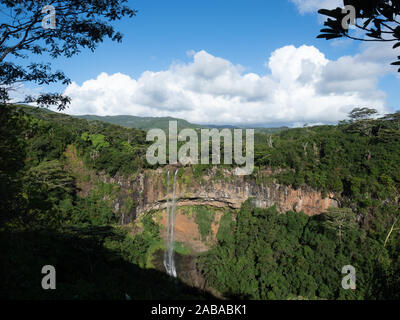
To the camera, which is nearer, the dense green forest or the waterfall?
the dense green forest

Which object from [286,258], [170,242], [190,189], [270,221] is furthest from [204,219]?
[286,258]

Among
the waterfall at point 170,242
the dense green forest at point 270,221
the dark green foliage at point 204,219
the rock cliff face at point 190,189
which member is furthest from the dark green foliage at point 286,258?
the waterfall at point 170,242

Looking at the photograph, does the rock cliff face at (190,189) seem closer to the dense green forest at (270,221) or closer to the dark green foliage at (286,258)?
the dense green forest at (270,221)

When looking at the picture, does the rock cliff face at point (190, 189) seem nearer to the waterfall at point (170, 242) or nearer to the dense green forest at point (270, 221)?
the waterfall at point (170, 242)

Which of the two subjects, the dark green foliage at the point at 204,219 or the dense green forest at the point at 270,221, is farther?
the dark green foliage at the point at 204,219

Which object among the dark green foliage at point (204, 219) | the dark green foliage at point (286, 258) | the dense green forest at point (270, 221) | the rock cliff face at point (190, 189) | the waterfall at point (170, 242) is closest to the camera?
the dense green forest at point (270, 221)

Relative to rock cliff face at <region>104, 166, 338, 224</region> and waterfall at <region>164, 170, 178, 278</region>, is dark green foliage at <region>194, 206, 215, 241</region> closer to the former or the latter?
rock cliff face at <region>104, 166, 338, 224</region>

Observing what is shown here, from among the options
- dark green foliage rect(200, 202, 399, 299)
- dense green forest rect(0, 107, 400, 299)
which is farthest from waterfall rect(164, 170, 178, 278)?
dark green foliage rect(200, 202, 399, 299)

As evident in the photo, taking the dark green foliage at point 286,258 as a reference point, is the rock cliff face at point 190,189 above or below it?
above

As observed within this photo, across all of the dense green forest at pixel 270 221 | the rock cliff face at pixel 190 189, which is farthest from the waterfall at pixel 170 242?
the dense green forest at pixel 270 221

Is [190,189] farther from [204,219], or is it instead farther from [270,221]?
[270,221]

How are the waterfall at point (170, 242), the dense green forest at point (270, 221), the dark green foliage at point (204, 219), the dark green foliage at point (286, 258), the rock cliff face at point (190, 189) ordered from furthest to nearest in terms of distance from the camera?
the dark green foliage at point (204, 219), the rock cliff face at point (190, 189), the waterfall at point (170, 242), the dark green foliage at point (286, 258), the dense green forest at point (270, 221)
